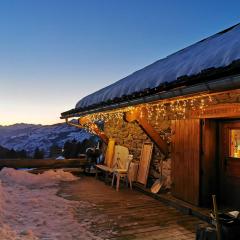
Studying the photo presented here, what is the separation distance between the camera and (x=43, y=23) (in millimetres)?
10664

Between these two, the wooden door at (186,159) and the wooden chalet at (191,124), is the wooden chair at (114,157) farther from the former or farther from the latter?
the wooden door at (186,159)

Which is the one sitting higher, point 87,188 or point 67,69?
point 67,69

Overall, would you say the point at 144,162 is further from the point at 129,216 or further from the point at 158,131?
the point at 129,216

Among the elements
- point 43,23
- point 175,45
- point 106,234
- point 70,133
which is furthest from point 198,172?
point 70,133

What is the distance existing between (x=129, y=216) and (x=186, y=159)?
2.02 metres

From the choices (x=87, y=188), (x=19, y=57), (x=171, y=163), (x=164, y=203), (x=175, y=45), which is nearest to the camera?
(x=164, y=203)

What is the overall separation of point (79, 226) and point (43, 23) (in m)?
8.22

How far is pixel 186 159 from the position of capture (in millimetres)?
6773

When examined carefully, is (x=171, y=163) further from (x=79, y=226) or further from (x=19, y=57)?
(x=19, y=57)

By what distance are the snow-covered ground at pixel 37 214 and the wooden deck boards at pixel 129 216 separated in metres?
0.30

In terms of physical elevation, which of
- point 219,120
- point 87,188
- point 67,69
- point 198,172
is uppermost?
point 67,69

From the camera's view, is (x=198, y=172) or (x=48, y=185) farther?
(x=48, y=185)

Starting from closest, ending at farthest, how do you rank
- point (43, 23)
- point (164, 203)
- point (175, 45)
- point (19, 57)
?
1. point (164, 203)
2. point (43, 23)
3. point (175, 45)
4. point (19, 57)

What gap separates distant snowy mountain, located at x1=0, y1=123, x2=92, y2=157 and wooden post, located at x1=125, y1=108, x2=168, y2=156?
21.5 metres
